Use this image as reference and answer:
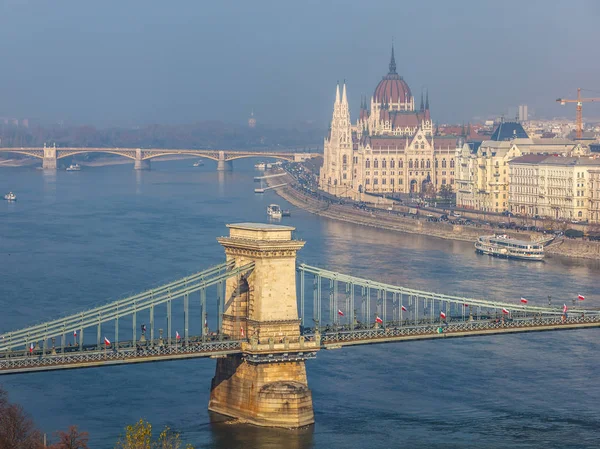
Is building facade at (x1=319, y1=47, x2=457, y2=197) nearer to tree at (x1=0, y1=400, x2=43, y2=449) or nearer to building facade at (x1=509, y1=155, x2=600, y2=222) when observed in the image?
building facade at (x1=509, y1=155, x2=600, y2=222)

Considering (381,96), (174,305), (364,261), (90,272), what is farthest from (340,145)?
(174,305)

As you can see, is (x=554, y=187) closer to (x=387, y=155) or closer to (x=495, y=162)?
(x=495, y=162)

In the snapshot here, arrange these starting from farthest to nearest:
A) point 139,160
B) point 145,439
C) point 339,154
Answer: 1. point 139,160
2. point 339,154
3. point 145,439

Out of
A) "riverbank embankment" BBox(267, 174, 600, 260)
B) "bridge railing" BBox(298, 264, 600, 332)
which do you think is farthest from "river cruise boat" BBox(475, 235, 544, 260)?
"bridge railing" BBox(298, 264, 600, 332)

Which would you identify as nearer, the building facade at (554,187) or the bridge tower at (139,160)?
the building facade at (554,187)

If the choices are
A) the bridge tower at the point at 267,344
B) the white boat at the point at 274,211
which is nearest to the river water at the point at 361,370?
the bridge tower at the point at 267,344

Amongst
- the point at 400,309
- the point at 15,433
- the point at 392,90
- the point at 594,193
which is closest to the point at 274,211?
the point at 594,193

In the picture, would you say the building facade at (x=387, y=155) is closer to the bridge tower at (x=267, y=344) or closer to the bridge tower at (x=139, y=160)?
the bridge tower at (x=139, y=160)
